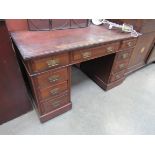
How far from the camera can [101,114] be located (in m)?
1.53

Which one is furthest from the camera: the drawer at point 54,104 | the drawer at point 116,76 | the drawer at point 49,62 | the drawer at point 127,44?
the drawer at point 116,76

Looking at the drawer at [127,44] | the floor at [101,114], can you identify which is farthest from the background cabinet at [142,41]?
the floor at [101,114]

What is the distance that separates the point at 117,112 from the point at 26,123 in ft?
3.50

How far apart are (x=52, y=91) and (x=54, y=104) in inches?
7.5

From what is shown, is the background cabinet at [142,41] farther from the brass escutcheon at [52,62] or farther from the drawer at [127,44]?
the brass escutcheon at [52,62]

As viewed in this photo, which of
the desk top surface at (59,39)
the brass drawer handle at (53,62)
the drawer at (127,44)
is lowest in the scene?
the drawer at (127,44)

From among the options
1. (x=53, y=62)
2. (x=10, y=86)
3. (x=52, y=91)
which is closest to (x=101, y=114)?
(x=52, y=91)

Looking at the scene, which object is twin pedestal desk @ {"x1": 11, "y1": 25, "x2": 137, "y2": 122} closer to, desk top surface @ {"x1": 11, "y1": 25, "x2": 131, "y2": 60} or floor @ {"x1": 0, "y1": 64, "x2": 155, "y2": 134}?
desk top surface @ {"x1": 11, "y1": 25, "x2": 131, "y2": 60}

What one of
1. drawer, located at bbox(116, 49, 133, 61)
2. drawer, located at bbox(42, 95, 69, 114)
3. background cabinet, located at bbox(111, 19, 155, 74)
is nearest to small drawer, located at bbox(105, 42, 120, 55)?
drawer, located at bbox(116, 49, 133, 61)

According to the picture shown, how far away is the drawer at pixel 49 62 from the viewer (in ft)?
3.07

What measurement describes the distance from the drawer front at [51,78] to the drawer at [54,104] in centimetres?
23

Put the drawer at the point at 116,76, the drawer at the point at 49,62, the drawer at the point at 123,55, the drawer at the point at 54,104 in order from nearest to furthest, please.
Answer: the drawer at the point at 49,62
the drawer at the point at 54,104
the drawer at the point at 123,55
the drawer at the point at 116,76

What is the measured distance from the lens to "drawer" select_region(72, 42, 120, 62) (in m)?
1.12

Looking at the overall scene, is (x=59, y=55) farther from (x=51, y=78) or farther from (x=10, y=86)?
(x=10, y=86)
